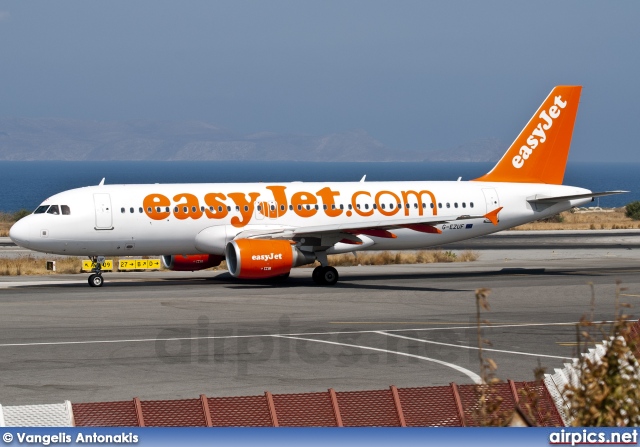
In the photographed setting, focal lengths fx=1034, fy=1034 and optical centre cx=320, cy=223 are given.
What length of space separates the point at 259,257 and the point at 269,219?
4.60 m

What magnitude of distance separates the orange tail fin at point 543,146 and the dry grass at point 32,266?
21809mm

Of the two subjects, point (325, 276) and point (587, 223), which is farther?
point (587, 223)

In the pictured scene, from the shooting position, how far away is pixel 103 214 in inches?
1700

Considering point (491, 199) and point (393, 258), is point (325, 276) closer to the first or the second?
point (491, 199)

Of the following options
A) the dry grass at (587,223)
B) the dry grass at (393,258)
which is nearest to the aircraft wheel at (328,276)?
the dry grass at (393,258)

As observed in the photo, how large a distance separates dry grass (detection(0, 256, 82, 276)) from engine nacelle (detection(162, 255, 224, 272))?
27.8 ft

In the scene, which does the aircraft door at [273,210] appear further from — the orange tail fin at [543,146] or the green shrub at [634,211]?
the green shrub at [634,211]

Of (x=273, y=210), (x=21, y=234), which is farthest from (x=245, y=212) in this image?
(x=21, y=234)

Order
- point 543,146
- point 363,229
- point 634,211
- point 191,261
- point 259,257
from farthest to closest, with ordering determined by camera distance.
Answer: point 634,211 → point 543,146 → point 191,261 → point 363,229 → point 259,257

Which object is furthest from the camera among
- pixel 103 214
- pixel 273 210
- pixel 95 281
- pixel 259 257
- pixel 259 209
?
pixel 273 210

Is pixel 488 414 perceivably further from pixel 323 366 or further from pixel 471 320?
pixel 471 320

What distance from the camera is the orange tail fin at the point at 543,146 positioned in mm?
50812

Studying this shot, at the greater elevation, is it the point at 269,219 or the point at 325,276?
the point at 269,219

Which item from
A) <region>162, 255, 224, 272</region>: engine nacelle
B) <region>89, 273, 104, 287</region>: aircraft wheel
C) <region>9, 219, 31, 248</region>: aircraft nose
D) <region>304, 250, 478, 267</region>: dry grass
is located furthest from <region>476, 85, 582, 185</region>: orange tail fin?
<region>9, 219, 31, 248</region>: aircraft nose
